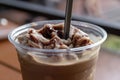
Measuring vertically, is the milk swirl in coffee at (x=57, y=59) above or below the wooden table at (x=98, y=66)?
above

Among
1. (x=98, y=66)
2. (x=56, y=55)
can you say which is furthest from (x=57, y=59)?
(x=98, y=66)

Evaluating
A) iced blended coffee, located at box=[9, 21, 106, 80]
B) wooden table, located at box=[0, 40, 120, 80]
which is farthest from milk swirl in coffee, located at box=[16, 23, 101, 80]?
wooden table, located at box=[0, 40, 120, 80]

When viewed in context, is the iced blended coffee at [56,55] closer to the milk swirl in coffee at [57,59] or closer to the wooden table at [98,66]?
the milk swirl in coffee at [57,59]

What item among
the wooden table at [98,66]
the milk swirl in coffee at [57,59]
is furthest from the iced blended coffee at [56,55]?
the wooden table at [98,66]

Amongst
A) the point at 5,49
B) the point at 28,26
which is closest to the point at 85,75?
the point at 28,26

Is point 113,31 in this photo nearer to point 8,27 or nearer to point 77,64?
point 8,27
